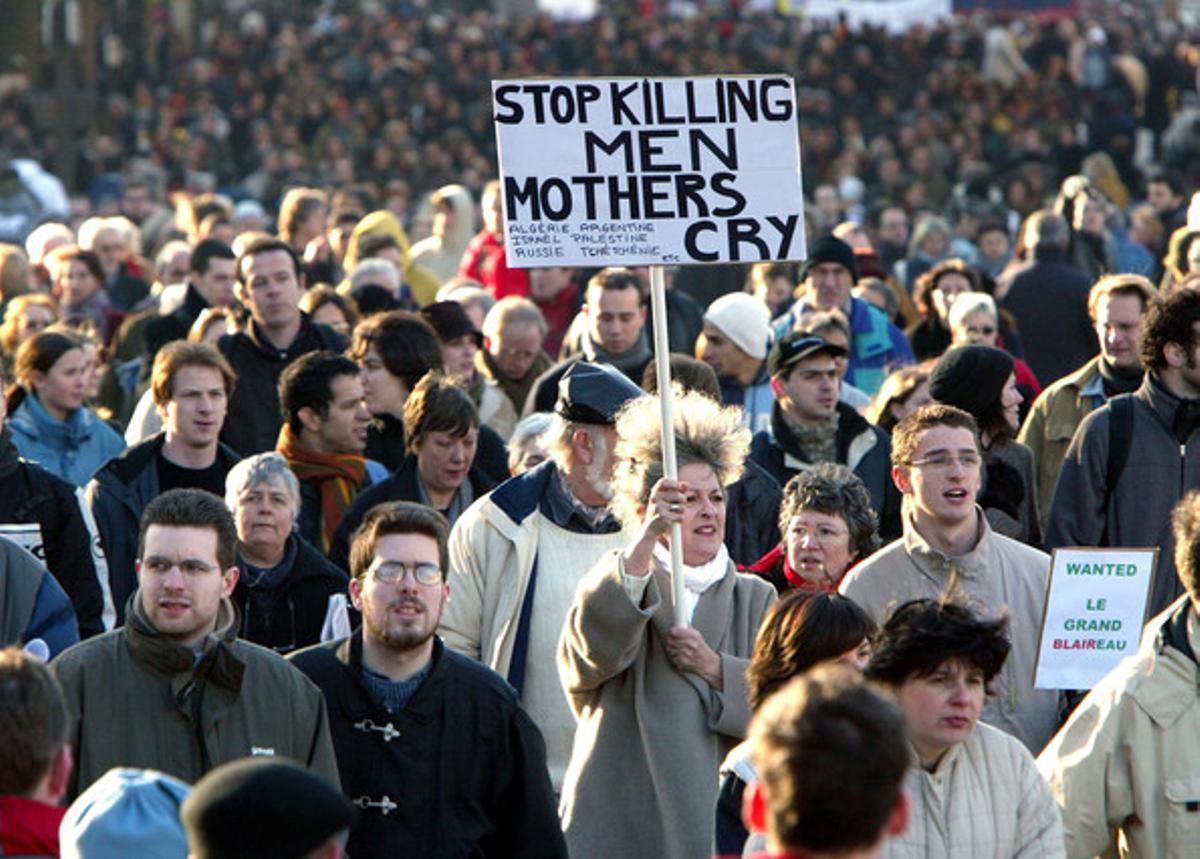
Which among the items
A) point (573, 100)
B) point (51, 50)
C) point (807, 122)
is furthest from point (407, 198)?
point (573, 100)

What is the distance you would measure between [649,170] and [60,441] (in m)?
3.91

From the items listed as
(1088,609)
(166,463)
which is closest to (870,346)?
(166,463)

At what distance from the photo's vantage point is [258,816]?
4.56 m

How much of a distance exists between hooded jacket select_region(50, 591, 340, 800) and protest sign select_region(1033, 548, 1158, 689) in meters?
1.97

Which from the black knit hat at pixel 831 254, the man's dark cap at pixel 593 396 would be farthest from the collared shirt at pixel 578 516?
the black knit hat at pixel 831 254

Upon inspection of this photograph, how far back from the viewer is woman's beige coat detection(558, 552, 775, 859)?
22.9 ft

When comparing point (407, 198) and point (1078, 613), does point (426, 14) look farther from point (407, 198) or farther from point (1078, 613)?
point (1078, 613)

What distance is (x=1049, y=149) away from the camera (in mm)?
30891

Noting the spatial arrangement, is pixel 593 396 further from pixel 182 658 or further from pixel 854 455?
pixel 854 455

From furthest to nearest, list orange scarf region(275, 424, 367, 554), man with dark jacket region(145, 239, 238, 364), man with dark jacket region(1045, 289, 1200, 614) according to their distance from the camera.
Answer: man with dark jacket region(145, 239, 238, 364) → orange scarf region(275, 424, 367, 554) → man with dark jacket region(1045, 289, 1200, 614)

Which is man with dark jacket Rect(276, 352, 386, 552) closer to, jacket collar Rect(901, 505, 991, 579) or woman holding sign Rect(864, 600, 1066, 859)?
jacket collar Rect(901, 505, 991, 579)

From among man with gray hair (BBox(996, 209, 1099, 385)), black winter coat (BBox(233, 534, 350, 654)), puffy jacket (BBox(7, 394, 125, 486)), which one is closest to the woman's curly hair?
black winter coat (BBox(233, 534, 350, 654))

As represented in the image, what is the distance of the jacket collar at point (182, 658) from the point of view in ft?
21.8

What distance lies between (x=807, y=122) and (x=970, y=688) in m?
27.7
